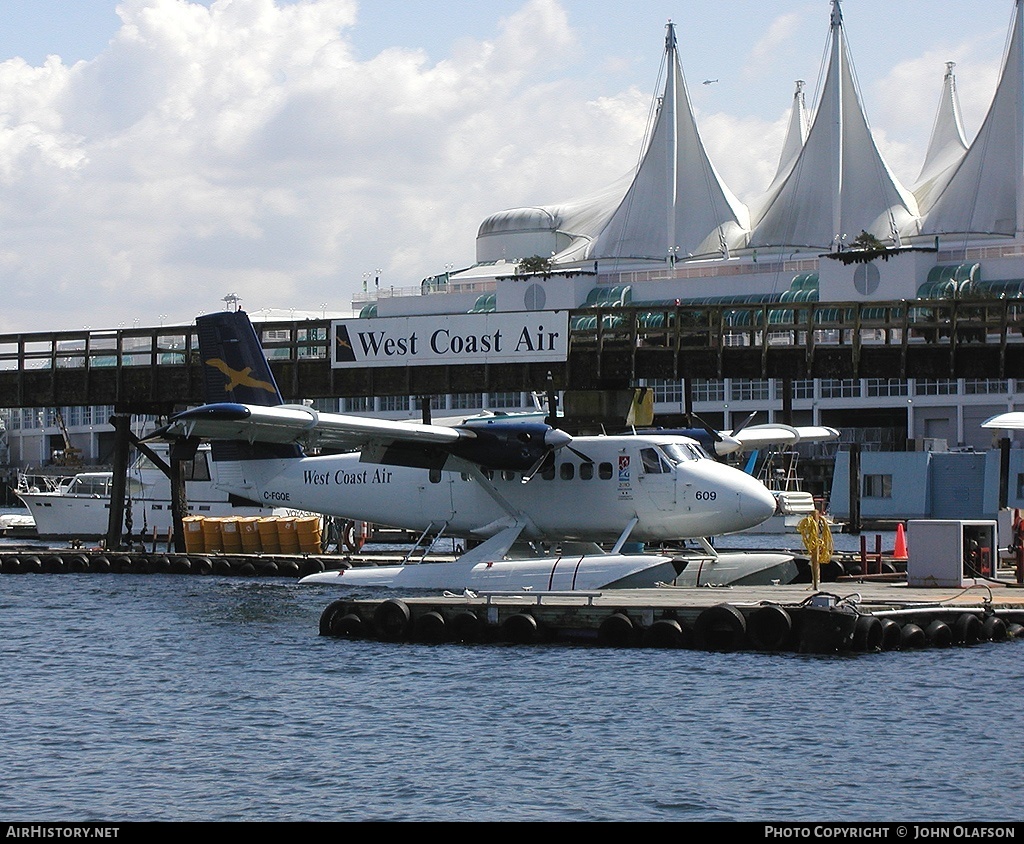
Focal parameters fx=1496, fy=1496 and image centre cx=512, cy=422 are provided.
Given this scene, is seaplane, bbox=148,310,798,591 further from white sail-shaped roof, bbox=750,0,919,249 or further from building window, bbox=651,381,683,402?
white sail-shaped roof, bbox=750,0,919,249

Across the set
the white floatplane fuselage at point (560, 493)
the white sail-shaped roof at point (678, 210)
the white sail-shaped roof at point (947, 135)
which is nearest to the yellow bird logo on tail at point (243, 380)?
the white floatplane fuselage at point (560, 493)

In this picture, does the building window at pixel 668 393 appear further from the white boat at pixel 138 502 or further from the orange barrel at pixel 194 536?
the orange barrel at pixel 194 536

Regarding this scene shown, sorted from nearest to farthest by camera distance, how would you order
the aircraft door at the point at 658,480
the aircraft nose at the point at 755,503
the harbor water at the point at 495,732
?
the harbor water at the point at 495,732
the aircraft nose at the point at 755,503
the aircraft door at the point at 658,480

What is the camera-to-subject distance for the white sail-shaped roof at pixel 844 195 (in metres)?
114

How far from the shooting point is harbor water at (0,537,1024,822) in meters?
15.1

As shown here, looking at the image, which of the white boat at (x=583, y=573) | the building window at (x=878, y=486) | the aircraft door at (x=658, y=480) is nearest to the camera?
the white boat at (x=583, y=573)

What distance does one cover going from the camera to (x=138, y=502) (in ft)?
197

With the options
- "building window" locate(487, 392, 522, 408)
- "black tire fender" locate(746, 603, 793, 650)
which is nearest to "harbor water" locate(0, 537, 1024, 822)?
"black tire fender" locate(746, 603, 793, 650)

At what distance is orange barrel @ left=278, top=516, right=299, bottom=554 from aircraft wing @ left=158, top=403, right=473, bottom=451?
1318 cm

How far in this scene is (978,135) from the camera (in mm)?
112000

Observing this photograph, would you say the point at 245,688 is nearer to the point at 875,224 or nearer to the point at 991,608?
the point at 991,608

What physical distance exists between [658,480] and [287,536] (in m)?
17.1

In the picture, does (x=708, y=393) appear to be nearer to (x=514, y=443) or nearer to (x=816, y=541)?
(x=514, y=443)

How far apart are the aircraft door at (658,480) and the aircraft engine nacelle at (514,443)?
169 cm
